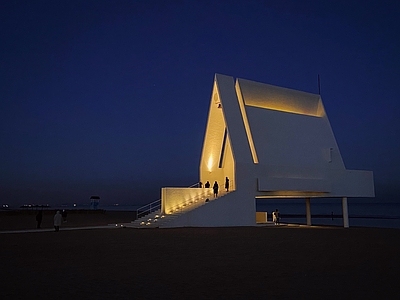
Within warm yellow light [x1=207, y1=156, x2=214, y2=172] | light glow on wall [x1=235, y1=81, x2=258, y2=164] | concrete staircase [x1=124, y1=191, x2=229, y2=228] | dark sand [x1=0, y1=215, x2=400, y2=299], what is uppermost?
light glow on wall [x1=235, y1=81, x2=258, y2=164]

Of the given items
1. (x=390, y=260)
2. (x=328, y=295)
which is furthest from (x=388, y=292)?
(x=390, y=260)

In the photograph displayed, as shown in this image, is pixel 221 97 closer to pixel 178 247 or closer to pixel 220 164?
pixel 220 164

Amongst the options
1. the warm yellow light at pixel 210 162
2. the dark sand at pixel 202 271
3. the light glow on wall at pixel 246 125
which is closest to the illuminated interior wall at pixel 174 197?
the light glow on wall at pixel 246 125

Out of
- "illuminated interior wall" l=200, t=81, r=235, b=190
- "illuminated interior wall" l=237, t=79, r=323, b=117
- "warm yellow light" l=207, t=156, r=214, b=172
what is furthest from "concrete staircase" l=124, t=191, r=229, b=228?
"illuminated interior wall" l=237, t=79, r=323, b=117

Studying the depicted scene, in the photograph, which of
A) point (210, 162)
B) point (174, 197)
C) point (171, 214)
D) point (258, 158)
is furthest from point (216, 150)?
point (171, 214)

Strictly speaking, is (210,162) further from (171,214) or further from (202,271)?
(202,271)

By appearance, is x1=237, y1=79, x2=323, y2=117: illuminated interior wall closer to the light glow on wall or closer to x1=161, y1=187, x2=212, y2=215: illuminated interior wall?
the light glow on wall

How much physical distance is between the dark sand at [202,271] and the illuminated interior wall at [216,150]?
40.4 ft

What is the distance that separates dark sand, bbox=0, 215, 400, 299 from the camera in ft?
19.1

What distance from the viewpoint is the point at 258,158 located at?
22.1 m

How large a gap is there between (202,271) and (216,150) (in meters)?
17.3

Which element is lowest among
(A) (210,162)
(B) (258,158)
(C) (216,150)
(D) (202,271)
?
(D) (202,271)

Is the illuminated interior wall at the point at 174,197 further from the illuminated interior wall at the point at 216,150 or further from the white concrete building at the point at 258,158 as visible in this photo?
the illuminated interior wall at the point at 216,150

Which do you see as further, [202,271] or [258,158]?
[258,158]
